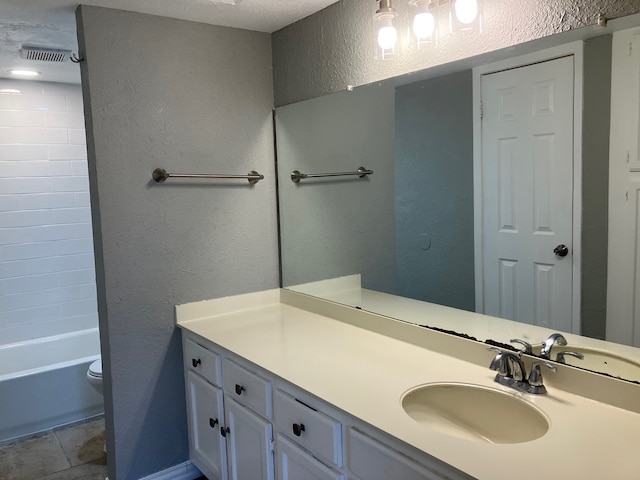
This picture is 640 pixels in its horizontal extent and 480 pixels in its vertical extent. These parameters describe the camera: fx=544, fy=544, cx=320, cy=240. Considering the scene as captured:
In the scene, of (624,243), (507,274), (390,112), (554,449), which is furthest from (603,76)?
(554,449)

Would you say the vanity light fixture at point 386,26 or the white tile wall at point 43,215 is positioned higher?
the vanity light fixture at point 386,26

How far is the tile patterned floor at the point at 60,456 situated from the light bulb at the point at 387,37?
2.40 m

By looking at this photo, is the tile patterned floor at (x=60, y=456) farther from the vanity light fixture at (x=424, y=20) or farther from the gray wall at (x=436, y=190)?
the vanity light fixture at (x=424, y=20)

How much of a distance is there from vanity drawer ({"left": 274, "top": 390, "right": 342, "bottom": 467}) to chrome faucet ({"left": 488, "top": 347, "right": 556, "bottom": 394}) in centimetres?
51

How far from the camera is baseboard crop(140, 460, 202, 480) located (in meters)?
2.53

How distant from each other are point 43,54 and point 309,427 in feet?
7.91

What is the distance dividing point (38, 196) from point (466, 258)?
3.00m

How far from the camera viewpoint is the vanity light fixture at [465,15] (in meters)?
1.74

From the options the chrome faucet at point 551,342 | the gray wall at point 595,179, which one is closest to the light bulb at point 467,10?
the gray wall at point 595,179

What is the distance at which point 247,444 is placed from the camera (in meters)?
2.04

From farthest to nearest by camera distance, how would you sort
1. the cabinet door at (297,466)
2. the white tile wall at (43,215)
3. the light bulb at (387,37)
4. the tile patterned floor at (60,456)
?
the white tile wall at (43,215), the tile patterned floor at (60,456), the light bulb at (387,37), the cabinet door at (297,466)

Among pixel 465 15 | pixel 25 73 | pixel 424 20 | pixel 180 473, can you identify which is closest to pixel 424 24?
pixel 424 20

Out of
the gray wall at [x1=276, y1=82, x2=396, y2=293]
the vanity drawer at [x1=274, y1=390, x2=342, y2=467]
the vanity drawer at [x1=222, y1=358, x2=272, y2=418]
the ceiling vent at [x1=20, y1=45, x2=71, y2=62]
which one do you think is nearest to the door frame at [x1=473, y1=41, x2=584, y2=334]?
the gray wall at [x1=276, y1=82, x2=396, y2=293]

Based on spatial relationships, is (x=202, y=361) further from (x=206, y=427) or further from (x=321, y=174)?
(x=321, y=174)
